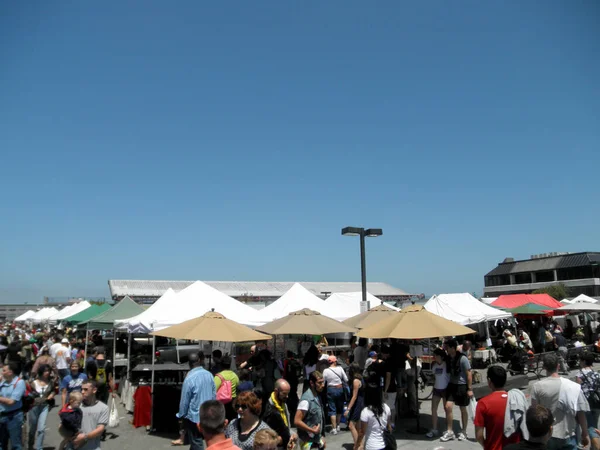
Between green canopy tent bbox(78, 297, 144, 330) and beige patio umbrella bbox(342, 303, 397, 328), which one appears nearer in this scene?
beige patio umbrella bbox(342, 303, 397, 328)

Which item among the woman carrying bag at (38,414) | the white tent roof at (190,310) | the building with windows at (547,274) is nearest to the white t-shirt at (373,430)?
the woman carrying bag at (38,414)

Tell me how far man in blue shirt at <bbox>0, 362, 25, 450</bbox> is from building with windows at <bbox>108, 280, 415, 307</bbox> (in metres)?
26.0

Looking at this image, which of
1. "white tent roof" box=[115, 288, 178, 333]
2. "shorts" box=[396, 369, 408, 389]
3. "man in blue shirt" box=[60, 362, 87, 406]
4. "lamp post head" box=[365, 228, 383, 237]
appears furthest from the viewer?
"lamp post head" box=[365, 228, 383, 237]

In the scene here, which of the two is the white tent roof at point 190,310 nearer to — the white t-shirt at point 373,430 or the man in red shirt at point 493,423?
the white t-shirt at point 373,430

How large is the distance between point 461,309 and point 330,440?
11.1m

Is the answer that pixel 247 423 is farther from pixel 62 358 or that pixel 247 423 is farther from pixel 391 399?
pixel 62 358

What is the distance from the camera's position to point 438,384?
→ 8211 mm

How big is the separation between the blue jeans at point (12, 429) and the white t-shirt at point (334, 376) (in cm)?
478

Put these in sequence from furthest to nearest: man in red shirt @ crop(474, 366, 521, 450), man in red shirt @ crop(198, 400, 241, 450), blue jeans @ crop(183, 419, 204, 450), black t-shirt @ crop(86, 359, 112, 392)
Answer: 1. black t-shirt @ crop(86, 359, 112, 392)
2. blue jeans @ crop(183, 419, 204, 450)
3. man in red shirt @ crop(474, 366, 521, 450)
4. man in red shirt @ crop(198, 400, 241, 450)

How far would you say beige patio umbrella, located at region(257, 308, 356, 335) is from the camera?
10344 millimetres

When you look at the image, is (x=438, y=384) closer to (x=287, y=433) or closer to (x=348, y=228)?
(x=287, y=433)

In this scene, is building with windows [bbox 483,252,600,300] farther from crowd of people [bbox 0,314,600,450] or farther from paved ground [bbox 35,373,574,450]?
crowd of people [bbox 0,314,600,450]

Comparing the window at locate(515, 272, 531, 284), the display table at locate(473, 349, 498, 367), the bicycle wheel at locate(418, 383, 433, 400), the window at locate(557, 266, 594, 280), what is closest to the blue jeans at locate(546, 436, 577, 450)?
the bicycle wheel at locate(418, 383, 433, 400)

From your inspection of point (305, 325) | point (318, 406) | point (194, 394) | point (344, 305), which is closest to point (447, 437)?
point (318, 406)
